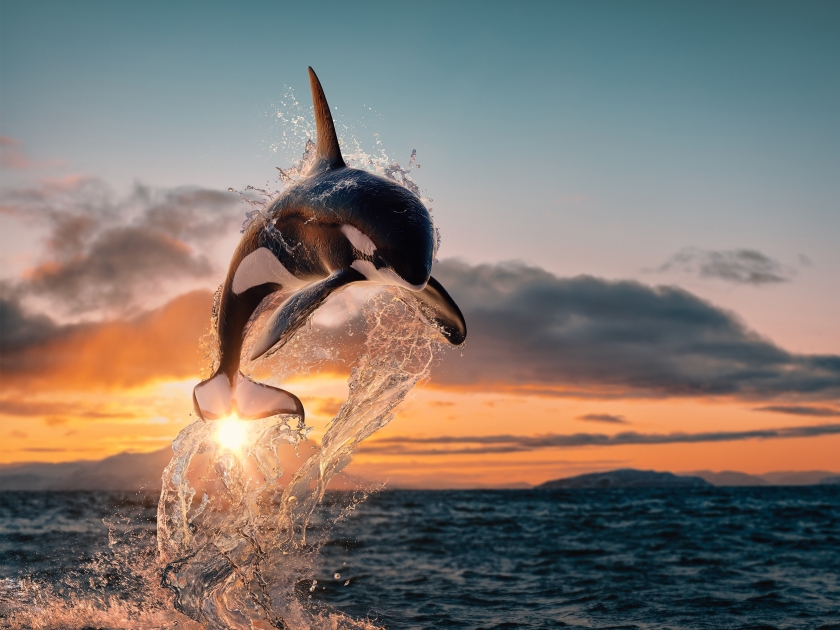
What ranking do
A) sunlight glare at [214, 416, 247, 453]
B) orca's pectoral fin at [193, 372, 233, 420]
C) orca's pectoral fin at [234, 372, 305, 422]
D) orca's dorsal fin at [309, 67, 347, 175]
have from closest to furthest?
orca's pectoral fin at [234, 372, 305, 422] < orca's dorsal fin at [309, 67, 347, 175] < orca's pectoral fin at [193, 372, 233, 420] < sunlight glare at [214, 416, 247, 453]

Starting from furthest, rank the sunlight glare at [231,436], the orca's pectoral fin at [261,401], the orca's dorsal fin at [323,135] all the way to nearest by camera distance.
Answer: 1. the sunlight glare at [231,436]
2. the orca's dorsal fin at [323,135]
3. the orca's pectoral fin at [261,401]

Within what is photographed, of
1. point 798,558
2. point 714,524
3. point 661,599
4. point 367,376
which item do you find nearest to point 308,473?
point 367,376

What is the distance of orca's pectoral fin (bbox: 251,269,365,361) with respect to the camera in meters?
4.79

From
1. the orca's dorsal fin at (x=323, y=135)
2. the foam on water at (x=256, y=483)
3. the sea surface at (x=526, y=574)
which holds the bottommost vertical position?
the sea surface at (x=526, y=574)

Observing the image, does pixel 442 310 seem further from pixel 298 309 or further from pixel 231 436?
pixel 231 436

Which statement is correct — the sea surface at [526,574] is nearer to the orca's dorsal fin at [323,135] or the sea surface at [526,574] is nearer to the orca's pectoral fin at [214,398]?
the orca's pectoral fin at [214,398]

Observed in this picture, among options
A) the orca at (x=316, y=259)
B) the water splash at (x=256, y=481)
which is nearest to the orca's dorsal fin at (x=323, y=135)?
the orca at (x=316, y=259)

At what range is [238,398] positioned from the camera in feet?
20.0

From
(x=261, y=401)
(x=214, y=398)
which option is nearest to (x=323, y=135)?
(x=261, y=401)

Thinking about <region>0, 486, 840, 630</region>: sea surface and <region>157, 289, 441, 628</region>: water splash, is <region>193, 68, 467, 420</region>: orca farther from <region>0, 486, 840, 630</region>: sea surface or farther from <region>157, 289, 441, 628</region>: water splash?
<region>0, 486, 840, 630</region>: sea surface

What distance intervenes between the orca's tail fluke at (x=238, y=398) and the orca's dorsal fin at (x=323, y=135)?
1.89 metres

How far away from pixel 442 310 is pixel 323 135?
1.88 metres

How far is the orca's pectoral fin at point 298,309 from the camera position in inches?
189

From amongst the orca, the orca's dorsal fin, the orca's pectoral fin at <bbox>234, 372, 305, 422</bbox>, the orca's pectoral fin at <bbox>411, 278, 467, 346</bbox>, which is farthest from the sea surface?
the orca's dorsal fin
